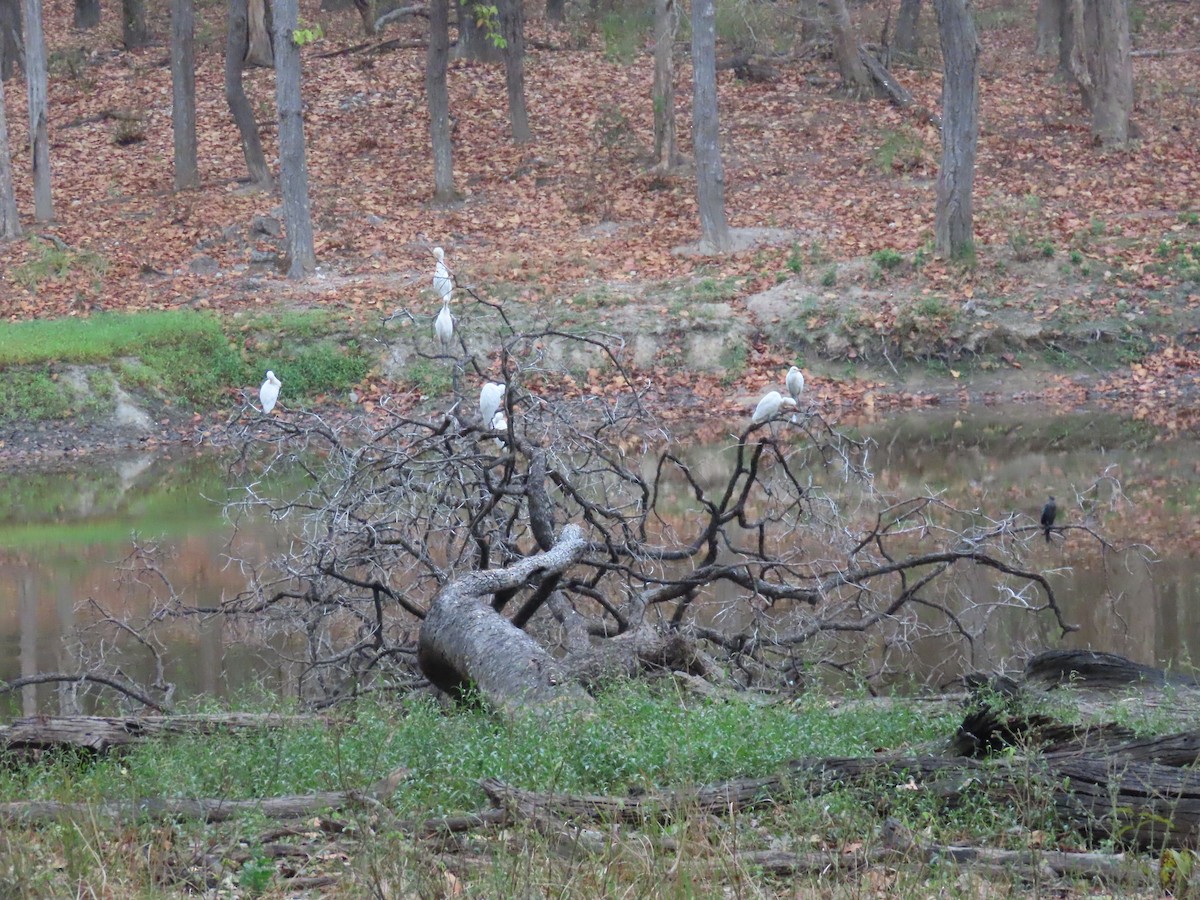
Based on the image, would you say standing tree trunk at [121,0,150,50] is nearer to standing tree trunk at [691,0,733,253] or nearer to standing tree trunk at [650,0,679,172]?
standing tree trunk at [650,0,679,172]

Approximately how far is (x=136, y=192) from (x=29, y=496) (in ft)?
32.6

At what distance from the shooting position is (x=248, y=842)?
414cm

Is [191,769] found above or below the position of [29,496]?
above

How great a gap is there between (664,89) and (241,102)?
7.18 m

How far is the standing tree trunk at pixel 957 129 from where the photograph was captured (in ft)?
59.7

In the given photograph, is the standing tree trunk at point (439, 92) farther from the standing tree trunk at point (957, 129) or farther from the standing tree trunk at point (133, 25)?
the standing tree trunk at point (133, 25)

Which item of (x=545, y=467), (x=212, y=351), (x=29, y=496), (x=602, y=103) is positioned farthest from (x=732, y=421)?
(x=602, y=103)

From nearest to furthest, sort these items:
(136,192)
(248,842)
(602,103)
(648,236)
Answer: (248,842) → (648,236) → (136,192) → (602,103)

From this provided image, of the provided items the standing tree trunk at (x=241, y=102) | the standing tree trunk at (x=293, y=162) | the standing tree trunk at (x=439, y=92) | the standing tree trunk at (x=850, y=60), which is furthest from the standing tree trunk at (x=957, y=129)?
the standing tree trunk at (x=241, y=102)

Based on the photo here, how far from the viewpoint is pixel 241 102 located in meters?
22.8

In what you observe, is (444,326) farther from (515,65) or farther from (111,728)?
(515,65)

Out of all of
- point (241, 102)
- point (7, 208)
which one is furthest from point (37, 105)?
point (241, 102)

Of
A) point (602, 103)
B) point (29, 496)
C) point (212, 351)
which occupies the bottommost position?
point (29, 496)

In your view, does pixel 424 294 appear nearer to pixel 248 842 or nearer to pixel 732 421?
pixel 732 421
